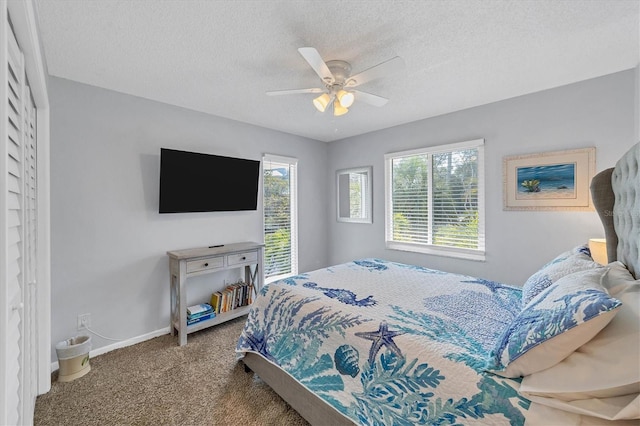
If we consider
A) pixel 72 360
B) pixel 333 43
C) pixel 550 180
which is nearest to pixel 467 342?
pixel 333 43

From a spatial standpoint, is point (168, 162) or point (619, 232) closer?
point (619, 232)

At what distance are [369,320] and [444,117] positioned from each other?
2820 mm

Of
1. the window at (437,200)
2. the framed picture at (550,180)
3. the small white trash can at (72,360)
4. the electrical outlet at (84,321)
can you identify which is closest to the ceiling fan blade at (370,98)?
the window at (437,200)

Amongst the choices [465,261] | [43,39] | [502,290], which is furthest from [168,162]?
[465,261]

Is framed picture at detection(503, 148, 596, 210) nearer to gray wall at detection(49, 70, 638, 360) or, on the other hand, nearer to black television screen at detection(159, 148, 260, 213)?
gray wall at detection(49, 70, 638, 360)

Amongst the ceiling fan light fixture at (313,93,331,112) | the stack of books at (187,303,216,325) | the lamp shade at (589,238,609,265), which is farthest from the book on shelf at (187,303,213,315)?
the lamp shade at (589,238,609,265)

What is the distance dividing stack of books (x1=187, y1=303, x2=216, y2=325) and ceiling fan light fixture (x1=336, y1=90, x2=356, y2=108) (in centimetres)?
251

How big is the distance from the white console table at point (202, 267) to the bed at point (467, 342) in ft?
2.84

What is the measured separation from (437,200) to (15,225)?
3.64 m

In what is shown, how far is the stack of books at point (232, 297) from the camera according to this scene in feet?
10.1

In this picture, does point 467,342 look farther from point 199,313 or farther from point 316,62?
point 199,313

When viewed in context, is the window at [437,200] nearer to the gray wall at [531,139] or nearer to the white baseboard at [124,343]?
the gray wall at [531,139]

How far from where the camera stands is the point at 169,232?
2971 millimetres

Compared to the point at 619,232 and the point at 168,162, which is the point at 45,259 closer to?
the point at 168,162
